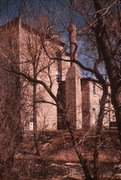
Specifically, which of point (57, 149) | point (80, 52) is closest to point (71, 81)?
point (57, 149)

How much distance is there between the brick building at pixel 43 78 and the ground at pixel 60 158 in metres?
0.57

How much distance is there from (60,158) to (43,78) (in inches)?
462

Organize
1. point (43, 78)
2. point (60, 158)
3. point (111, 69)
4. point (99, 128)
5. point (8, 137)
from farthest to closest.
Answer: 1. point (43, 78)
2. point (60, 158)
3. point (99, 128)
4. point (8, 137)
5. point (111, 69)

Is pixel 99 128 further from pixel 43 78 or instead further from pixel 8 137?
pixel 43 78

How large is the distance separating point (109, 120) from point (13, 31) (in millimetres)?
15581

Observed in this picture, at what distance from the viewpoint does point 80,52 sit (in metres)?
12.3

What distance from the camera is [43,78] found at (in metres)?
27.9

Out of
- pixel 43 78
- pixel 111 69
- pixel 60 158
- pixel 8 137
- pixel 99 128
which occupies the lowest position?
pixel 60 158

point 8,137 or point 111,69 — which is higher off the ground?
point 111,69

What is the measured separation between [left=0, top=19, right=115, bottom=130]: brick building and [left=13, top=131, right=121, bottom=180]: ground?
0.57m

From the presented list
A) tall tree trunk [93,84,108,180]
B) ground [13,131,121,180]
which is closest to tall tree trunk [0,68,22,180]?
ground [13,131,121,180]

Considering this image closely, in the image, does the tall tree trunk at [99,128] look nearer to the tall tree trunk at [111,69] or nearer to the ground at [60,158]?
the ground at [60,158]

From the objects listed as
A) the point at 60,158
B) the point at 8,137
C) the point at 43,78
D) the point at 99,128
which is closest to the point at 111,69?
the point at 99,128

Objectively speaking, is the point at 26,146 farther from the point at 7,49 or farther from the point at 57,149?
the point at 7,49
